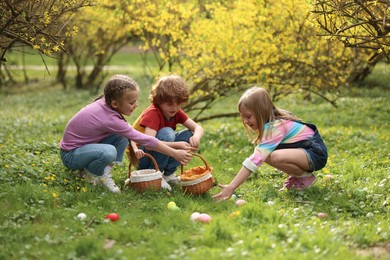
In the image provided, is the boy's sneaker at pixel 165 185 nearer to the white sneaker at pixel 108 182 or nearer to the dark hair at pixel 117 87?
the white sneaker at pixel 108 182

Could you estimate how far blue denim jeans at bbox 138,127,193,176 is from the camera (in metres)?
5.32

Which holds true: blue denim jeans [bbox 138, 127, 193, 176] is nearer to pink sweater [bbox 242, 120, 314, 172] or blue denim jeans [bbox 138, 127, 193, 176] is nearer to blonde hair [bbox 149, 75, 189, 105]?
blonde hair [bbox 149, 75, 189, 105]

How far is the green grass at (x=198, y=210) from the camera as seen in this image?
3.51 meters

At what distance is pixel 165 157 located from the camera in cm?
536

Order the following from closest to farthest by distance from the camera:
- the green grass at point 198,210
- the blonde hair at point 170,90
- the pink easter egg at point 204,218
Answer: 1. the green grass at point 198,210
2. the pink easter egg at point 204,218
3. the blonde hair at point 170,90

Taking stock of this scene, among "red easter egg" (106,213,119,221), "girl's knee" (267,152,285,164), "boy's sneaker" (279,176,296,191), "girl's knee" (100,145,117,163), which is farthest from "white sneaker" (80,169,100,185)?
"boy's sneaker" (279,176,296,191)

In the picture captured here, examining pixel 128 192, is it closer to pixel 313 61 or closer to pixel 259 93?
pixel 259 93

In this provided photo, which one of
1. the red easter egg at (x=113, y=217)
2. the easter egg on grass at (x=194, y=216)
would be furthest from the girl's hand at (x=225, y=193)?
the red easter egg at (x=113, y=217)

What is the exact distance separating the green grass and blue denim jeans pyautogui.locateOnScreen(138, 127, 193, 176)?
0.31 metres

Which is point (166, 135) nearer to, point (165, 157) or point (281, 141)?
point (165, 157)

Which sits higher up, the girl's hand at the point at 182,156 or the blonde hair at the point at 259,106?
the blonde hair at the point at 259,106

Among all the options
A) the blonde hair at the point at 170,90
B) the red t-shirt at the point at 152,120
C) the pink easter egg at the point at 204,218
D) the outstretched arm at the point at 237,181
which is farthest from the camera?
the red t-shirt at the point at 152,120

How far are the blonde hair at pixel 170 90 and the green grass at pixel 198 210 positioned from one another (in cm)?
86

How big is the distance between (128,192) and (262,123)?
1.35 meters
